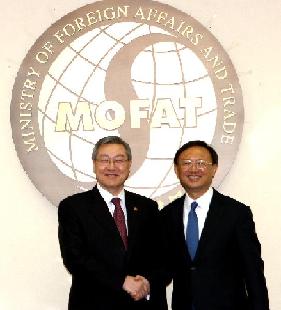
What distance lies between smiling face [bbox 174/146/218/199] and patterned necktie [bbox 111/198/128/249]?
0.33m

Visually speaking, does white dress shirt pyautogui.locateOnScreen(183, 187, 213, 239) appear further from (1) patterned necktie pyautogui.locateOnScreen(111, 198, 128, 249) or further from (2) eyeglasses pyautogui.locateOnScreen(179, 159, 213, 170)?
(1) patterned necktie pyautogui.locateOnScreen(111, 198, 128, 249)

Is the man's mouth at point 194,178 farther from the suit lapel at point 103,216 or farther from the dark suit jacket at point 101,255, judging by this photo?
the suit lapel at point 103,216

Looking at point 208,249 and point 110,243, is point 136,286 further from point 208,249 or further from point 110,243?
point 208,249

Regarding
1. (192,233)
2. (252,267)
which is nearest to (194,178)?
(192,233)

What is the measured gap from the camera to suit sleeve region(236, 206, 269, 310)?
2580 millimetres

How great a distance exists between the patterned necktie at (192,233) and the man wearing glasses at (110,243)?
170mm

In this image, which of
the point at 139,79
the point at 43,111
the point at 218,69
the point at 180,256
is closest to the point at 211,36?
the point at 218,69

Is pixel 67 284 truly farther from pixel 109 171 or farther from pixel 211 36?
pixel 211 36

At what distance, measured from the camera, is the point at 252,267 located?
2.59 meters

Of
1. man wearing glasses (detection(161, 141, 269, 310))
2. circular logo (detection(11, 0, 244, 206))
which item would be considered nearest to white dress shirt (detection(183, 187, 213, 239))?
man wearing glasses (detection(161, 141, 269, 310))

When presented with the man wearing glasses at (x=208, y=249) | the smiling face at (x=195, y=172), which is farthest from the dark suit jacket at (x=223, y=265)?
the smiling face at (x=195, y=172)

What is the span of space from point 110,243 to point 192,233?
0.38 m

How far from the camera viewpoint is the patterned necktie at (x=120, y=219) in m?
2.72

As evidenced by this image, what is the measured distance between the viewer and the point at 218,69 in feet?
11.3
